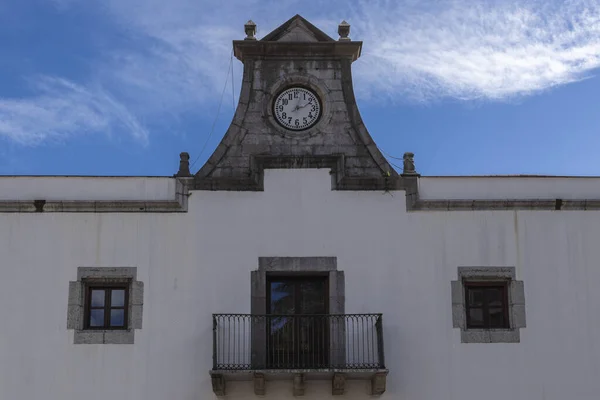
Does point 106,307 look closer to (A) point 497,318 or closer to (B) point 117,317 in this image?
(B) point 117,317

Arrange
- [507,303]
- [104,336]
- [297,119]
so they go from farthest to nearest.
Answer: [297,119]
[507,303]
[104,336]

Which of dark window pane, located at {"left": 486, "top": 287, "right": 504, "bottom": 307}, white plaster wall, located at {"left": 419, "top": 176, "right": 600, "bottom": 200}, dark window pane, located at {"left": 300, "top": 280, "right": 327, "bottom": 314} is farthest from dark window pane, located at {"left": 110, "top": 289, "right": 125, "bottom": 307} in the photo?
dark window pane, located at {"left": 486, "top": 287, "right": 504, "bottom": 307}

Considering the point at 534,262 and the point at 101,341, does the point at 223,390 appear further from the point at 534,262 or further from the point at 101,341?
the point at 534,262

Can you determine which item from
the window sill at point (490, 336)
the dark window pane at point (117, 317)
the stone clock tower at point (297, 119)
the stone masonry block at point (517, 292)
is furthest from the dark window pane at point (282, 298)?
the stone masonry block at point (517, 292)

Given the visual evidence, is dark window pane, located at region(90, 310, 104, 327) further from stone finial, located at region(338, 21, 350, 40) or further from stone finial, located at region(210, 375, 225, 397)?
stone finial, located at region(338, 21, 350, 40)

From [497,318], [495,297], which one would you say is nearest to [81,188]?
[495,297]

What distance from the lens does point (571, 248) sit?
16672 mm

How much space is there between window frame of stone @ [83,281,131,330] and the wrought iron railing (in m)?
1.55

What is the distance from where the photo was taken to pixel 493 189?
55.6 feet

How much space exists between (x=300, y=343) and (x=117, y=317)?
10.0ft

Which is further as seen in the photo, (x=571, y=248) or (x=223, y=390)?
(x=571, y=248)

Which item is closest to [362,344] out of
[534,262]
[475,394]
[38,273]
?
[475,394]

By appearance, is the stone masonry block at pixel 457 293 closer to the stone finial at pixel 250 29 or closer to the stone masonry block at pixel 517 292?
the stone masonry block at pixel 517 292

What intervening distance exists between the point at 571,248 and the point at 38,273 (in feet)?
29.3
